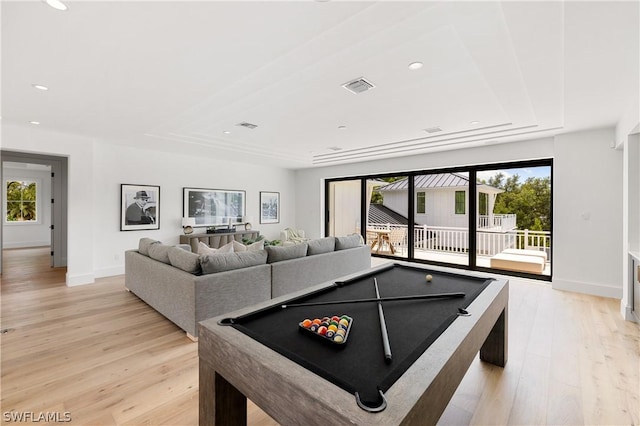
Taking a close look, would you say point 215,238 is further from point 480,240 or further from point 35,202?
point 35,202

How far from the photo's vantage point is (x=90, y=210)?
5074 millimetres

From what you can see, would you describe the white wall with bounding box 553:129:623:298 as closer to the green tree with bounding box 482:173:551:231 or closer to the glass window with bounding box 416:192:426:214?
the green tree with bounding box 482:173:551:231

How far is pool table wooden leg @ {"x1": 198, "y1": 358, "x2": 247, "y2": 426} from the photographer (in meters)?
1.42

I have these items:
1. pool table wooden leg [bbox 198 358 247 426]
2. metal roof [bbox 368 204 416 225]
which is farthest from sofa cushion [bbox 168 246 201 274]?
metal roof [bbox 368 204 416 225]

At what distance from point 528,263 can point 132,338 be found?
5.97m

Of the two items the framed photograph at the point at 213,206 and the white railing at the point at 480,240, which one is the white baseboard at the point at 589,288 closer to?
the white railing at the point at 480,240

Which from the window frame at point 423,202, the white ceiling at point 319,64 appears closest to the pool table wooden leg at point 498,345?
the white ceiling at point 319,64

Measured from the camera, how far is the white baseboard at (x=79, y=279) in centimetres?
479

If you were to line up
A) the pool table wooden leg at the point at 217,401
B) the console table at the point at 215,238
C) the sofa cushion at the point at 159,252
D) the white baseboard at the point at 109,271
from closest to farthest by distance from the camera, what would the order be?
the pool table wooden leg at the point at 217,401
the sofa cushion at the point at 159,252
the white baseboard at the point at 109,271
the console table at the point at 215,238

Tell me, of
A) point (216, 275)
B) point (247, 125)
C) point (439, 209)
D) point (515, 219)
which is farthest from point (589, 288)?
point (247, 125)

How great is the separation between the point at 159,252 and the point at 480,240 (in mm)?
5566

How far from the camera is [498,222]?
5.56 metres

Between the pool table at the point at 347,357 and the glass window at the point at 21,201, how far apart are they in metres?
11.4

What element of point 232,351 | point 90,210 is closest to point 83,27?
point 232,351
